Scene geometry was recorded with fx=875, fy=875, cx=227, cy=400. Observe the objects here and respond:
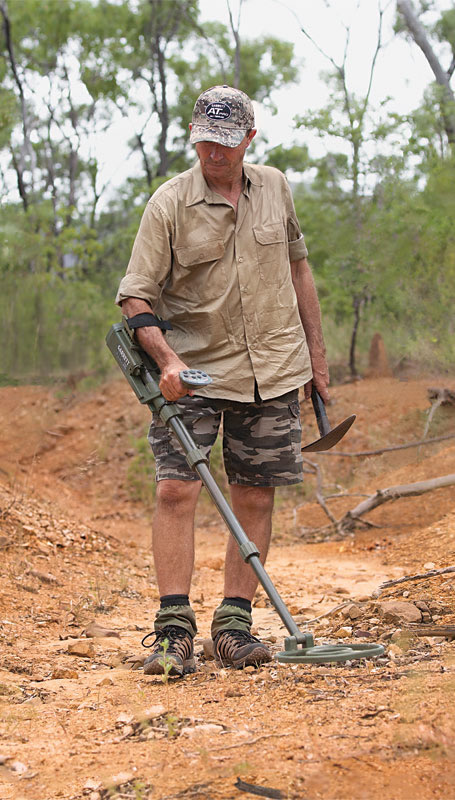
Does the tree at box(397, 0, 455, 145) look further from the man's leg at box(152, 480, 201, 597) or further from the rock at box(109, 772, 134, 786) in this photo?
the rock at box(109, 772, 134, 786)

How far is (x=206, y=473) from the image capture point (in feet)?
9.60

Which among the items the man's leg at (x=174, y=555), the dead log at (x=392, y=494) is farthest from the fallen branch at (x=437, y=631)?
the dead log at (x=392, y=494)

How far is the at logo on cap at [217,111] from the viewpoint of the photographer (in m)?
3.13

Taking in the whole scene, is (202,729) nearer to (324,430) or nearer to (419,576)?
(324,430)

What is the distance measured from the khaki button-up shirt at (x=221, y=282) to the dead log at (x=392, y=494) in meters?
3.52

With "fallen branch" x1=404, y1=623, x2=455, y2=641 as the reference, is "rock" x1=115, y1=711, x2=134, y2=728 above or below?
above

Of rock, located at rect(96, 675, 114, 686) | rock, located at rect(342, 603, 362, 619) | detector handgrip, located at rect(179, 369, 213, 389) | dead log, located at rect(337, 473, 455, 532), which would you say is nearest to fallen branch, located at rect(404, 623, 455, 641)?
rock, located at rect(342, 603, 362, 619)

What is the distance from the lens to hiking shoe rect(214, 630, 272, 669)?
2.93 meters

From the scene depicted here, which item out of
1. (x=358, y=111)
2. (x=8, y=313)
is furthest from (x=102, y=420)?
(x=358, y=111)

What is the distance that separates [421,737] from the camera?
78.5 inches

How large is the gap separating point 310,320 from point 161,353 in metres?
0.78

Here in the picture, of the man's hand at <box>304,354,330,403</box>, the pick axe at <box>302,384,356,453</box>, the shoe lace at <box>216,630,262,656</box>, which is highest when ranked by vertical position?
the man's hand at <box>304,354,330,403</box>

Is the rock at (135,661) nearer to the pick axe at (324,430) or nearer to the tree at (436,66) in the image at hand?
the pick axe at (324,430)

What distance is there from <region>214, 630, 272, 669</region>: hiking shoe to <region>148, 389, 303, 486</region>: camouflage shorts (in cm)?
57
